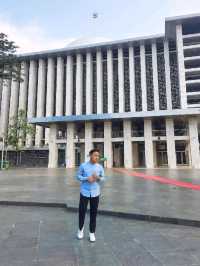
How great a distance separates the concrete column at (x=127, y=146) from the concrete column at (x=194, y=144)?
8764 mm

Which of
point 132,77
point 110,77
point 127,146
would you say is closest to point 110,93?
point 110,77

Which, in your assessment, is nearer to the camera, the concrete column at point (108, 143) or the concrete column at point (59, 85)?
the concrete column at point (108, 143)

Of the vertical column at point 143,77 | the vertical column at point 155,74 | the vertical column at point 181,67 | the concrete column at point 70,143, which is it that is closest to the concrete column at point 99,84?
the vertical column at point 143,77

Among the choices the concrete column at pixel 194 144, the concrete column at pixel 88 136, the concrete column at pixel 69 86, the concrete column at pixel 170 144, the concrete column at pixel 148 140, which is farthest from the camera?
the concrete column at pixel 69 86

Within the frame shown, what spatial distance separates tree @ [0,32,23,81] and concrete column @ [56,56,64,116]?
1288 inches

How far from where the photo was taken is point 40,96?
53719 millimetres

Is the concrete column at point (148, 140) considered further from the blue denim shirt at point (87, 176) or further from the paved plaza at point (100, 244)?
the blue denim shirt at point (87, 176)

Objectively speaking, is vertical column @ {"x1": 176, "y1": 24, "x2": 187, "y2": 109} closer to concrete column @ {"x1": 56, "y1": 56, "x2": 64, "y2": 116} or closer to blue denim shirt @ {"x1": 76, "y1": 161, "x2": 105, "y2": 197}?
concrete column @ {"x1": 56, "y1": 56, "x2": 64, "y2": 116}

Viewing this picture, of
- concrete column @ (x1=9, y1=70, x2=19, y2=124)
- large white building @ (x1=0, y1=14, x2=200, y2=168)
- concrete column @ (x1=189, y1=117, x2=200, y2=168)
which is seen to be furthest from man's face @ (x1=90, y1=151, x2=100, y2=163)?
concrete column @ (x1=9, y1=70, x2=19, y2=124)

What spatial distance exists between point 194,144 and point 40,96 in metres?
37.0

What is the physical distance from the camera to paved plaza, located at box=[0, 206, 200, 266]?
3064 millimetres

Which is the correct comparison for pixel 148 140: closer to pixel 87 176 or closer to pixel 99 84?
pixel 99 84

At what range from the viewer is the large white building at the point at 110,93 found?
3634 centimetres

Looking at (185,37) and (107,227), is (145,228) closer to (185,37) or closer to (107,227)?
(107,227)
